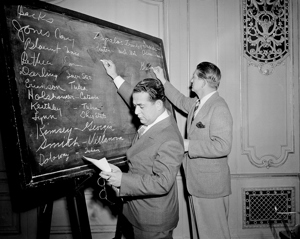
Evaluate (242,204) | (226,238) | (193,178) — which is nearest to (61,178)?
(193,178)

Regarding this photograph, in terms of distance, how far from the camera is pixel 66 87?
152 centimetres

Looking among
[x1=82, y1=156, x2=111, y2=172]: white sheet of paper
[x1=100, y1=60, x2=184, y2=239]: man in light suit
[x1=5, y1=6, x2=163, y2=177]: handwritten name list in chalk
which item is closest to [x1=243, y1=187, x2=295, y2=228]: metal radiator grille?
[x1=100, y1=60, x2=184, y2=239]: man in light suit

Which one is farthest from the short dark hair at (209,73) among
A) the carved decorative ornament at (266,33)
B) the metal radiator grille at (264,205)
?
the metal radiator grille at (264,205)

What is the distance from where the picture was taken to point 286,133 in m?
2.82

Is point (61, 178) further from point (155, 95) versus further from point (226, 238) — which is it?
point (226, 238)

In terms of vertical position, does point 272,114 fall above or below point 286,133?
above

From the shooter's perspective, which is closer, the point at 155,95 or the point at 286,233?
the point at 286,233

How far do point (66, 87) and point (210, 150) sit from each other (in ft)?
3.74

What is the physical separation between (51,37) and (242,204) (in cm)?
252

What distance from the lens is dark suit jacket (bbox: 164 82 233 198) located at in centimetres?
195

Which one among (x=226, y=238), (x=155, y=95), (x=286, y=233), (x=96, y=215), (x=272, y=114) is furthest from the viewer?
(x=272, y=114)

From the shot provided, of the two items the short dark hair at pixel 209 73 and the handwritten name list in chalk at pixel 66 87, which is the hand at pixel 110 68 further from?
the short dark hair at pixel 209 73

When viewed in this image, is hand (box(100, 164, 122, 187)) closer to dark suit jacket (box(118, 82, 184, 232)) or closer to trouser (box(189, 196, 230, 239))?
dark suit jacket (box(118, 82, 184, 232))

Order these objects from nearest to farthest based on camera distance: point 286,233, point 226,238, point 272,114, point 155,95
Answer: point 286,233 < point 155,95 < point 226,238 < point 272,114
